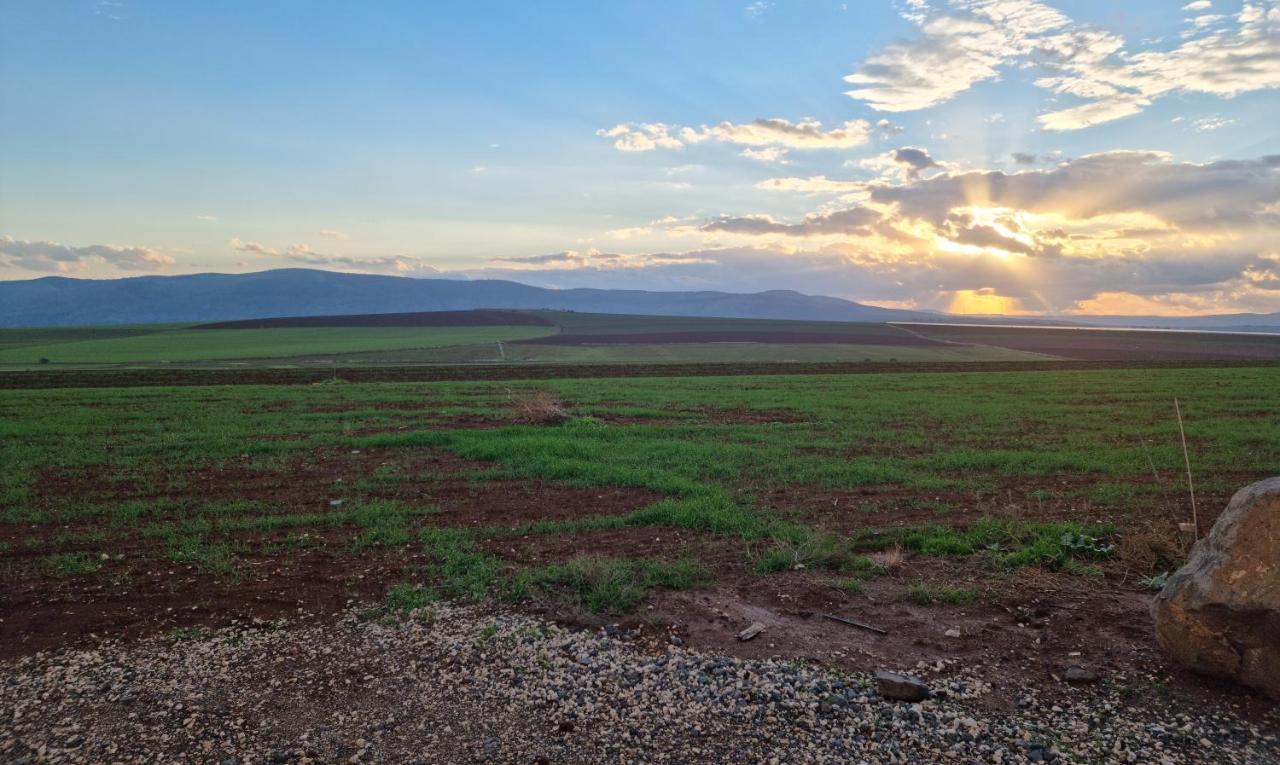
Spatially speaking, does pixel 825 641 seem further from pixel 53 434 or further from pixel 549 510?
pixel 53 434

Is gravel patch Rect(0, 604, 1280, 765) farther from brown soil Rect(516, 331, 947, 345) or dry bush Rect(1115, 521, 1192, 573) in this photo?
brown soil Rect(516, 331, 947, 345)

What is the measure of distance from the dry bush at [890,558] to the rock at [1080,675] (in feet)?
9.36

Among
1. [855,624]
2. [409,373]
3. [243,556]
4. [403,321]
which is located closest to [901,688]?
[855,624]

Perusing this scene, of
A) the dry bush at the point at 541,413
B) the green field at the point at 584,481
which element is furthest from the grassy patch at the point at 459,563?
the dry bush at the point at 541,413

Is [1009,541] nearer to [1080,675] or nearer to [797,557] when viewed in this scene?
[797,557]

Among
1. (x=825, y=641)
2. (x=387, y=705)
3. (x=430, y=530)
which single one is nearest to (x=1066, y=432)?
(x=825, y=641)

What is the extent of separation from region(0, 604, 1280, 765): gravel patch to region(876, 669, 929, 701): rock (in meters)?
0.08

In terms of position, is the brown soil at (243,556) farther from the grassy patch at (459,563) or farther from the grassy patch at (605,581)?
the grassy patch at (605,581)

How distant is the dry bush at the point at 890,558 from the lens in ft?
30.6

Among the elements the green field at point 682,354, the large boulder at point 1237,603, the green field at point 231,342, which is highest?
the large boulder at point 1237,603

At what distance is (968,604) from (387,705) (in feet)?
20.5

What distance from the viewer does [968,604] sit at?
8.09m

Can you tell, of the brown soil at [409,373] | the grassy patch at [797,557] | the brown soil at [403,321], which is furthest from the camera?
the brown soil at [403,321]

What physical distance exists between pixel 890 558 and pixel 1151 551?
327cm
